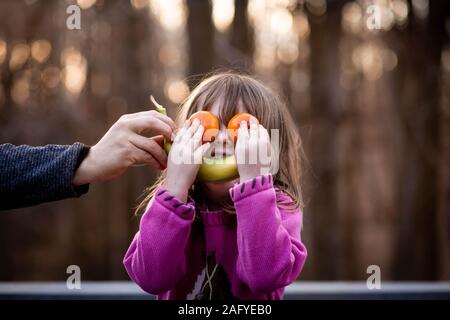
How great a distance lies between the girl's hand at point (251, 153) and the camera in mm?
1418

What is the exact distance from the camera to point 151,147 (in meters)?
1.53

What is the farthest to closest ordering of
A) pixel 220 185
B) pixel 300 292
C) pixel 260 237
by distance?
1. pixel 300 292
2. pixel 220 185
3. pixel 260 237

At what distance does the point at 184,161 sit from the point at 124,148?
0.21m

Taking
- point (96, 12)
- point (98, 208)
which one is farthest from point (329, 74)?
point (98, 208)

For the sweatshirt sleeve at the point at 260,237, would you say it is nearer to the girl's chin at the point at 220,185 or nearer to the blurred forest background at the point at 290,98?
the girl's chin at the point at 220,185

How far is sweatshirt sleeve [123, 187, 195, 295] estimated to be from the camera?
138 cm

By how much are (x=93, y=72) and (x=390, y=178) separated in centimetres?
621

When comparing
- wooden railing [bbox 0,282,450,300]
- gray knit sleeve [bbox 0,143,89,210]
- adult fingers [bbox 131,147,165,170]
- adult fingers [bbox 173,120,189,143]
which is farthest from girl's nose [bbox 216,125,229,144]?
wooden railing [bbox 0,282,450,300]

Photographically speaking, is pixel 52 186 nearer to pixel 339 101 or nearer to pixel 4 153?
pixel 4 153

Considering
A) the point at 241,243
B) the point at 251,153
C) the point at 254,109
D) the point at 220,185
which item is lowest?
the point at 241,243

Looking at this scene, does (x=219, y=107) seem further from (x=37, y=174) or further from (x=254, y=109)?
(x=37, y=174)

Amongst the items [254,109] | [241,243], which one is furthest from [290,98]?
[241,243]

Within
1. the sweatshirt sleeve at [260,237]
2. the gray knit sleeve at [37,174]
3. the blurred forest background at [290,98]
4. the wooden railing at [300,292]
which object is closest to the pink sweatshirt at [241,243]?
the sweatshirt sleeve at [260,237]

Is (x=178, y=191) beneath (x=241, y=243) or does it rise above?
above
